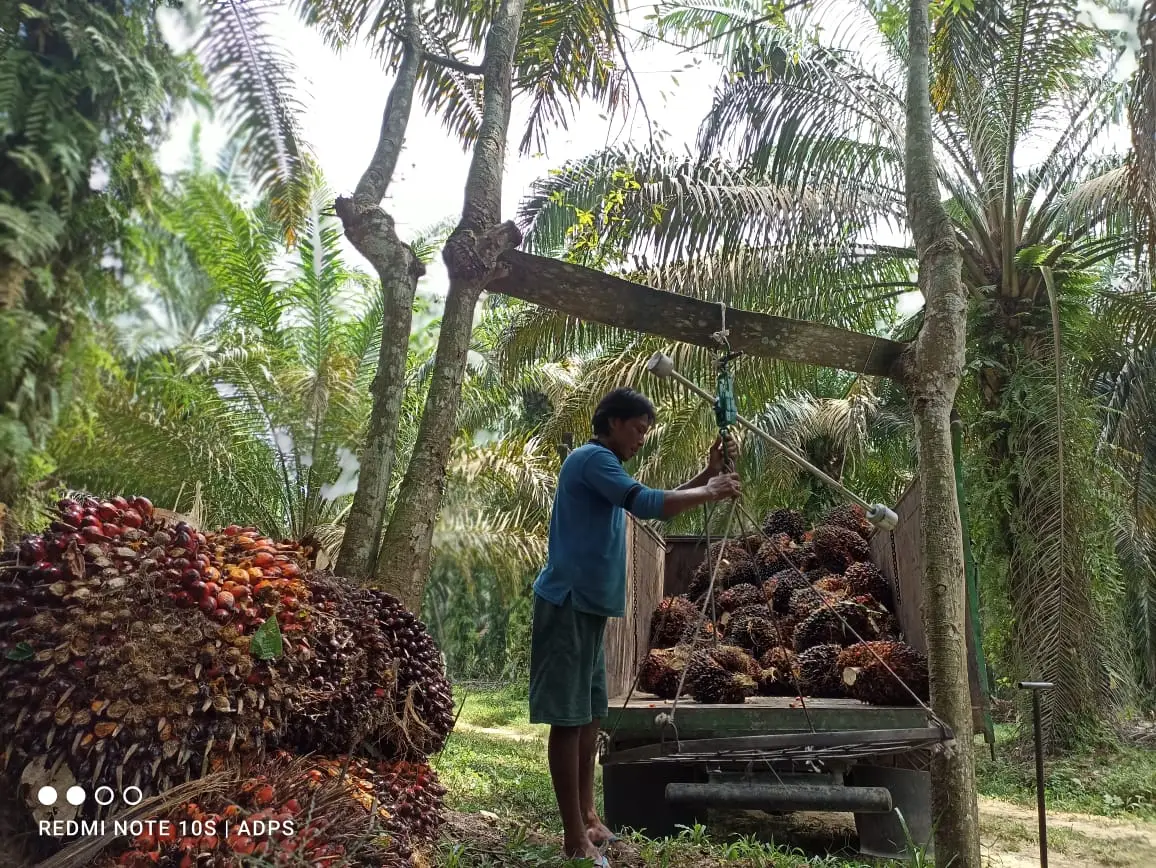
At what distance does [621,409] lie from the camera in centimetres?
312

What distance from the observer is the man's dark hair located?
3121 mm

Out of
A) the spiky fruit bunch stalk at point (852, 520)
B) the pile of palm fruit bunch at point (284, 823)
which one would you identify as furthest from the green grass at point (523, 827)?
the spiky fruit bunch stalk at point (852, 520)

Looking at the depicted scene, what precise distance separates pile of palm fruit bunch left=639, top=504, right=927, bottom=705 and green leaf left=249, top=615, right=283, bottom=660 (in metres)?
1.62

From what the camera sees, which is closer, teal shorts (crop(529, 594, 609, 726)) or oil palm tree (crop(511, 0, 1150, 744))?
teal shorts (crop(529, 594, 609, 726))

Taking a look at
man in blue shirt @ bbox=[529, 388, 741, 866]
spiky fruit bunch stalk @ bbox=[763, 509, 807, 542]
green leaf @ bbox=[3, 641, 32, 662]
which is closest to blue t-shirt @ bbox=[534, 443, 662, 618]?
man in blue shirt @ bbox=[529, 388, 741, 866]

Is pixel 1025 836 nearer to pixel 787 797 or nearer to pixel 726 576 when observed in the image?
pixel 726 576

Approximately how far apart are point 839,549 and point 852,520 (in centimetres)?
40

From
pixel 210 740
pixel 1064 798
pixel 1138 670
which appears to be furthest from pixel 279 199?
pixel 1138 670

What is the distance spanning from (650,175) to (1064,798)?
5.80 metres

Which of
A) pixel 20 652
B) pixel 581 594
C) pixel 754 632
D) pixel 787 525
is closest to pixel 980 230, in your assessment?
pixel 787 525

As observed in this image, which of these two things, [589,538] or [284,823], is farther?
[589,538]

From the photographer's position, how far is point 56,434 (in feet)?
4.45

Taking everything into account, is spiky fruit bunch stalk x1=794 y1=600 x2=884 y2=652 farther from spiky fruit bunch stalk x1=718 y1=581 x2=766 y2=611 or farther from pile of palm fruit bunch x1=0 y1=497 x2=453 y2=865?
pile of palm fruit bunch x1=0 y1=497 x2=453 y2=865

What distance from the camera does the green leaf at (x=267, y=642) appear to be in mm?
2238
